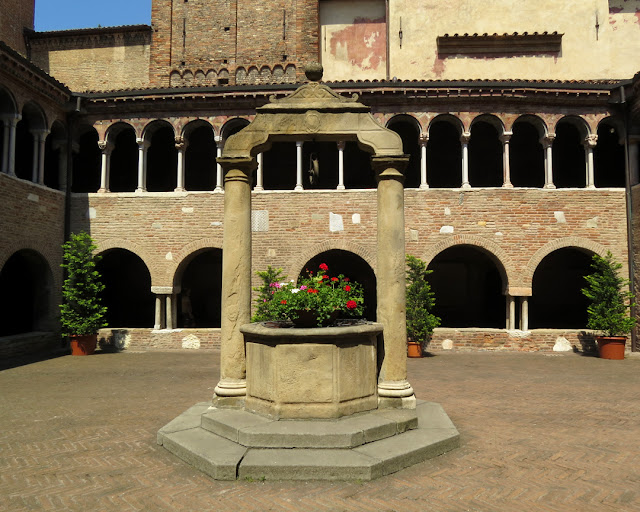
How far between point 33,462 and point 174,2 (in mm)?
21077

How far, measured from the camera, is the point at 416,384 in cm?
998

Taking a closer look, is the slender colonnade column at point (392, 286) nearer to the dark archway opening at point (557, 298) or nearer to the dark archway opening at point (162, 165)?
the dark archway opening at point (162, 165)

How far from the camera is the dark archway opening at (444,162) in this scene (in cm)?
1811

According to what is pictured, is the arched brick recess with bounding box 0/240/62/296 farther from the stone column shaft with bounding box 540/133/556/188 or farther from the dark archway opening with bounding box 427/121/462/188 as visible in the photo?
the stone column shaft with bounding box 540/133/556/188

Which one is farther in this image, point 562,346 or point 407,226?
point 407,226

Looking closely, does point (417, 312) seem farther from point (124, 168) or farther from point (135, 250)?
point (124, 168)

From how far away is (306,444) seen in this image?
521 cm

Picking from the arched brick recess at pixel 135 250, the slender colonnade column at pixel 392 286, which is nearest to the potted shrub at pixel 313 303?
the slender colonnade column at pixel 392 286

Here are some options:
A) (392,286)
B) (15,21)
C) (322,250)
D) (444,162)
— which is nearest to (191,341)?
(322,250)

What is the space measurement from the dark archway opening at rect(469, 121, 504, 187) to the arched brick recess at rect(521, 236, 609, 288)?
3.88 meters

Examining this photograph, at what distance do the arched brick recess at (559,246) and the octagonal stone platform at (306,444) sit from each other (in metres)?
9.85

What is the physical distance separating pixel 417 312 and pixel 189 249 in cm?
722

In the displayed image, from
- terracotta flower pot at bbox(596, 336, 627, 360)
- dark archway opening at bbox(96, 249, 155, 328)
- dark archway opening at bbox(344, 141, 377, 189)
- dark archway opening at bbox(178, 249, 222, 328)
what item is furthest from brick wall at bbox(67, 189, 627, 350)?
dark archway opening at bbox(96, 249, 155, 328)

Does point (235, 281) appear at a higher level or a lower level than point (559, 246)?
lower
